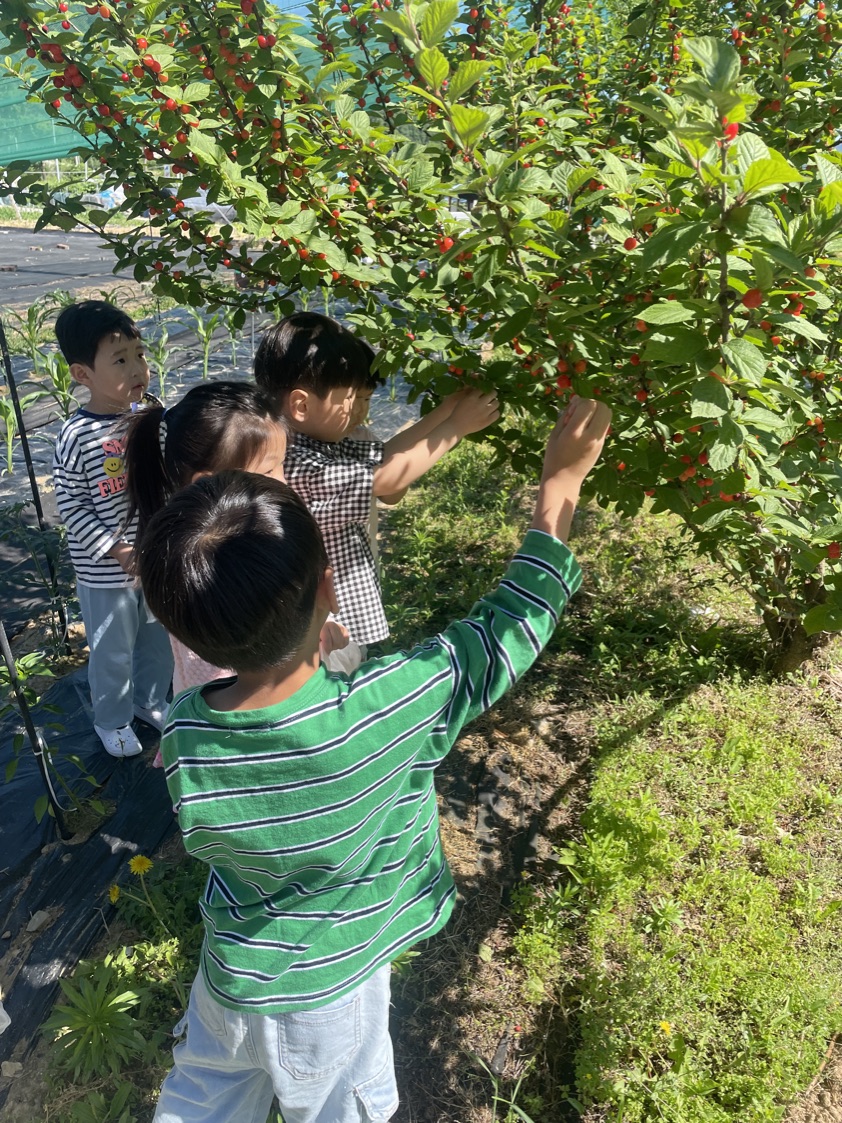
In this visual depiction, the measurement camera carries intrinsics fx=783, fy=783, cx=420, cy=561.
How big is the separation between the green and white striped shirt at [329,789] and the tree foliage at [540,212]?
14.8 inches

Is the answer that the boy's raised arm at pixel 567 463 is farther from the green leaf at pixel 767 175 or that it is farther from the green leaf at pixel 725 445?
the green leaf at pixel 767 175

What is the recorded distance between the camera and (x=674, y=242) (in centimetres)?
88

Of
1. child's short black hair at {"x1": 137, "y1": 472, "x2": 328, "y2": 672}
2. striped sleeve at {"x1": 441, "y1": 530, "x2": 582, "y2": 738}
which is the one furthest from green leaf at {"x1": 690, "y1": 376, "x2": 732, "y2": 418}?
child's short black hair at {"x1": 137, "y1": 472, "x2": 328, "y2": 672}

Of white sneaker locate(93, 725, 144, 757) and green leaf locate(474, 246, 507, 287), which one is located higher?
green leaf locate(474, 246, 507, 287)

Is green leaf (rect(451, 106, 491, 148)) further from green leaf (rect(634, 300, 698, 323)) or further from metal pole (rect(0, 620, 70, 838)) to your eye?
metal pole (rect(0, 620, 70, 838))

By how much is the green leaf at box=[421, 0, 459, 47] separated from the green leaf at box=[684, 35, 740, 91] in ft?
1.10

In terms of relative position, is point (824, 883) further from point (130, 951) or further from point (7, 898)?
point (7, 898)

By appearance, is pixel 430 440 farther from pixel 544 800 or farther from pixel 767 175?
pixel 544 800

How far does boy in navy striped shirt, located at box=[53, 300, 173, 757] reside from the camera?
7.06 feet

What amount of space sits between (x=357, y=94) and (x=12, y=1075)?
2.38 metres

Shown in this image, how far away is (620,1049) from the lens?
162 cm

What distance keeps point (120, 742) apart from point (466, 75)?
2.18 meters

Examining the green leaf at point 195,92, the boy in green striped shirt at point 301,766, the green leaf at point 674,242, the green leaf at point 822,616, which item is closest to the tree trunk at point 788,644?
the green leaf at point 822,616

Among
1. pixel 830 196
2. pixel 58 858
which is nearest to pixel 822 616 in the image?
pixel 830 196
